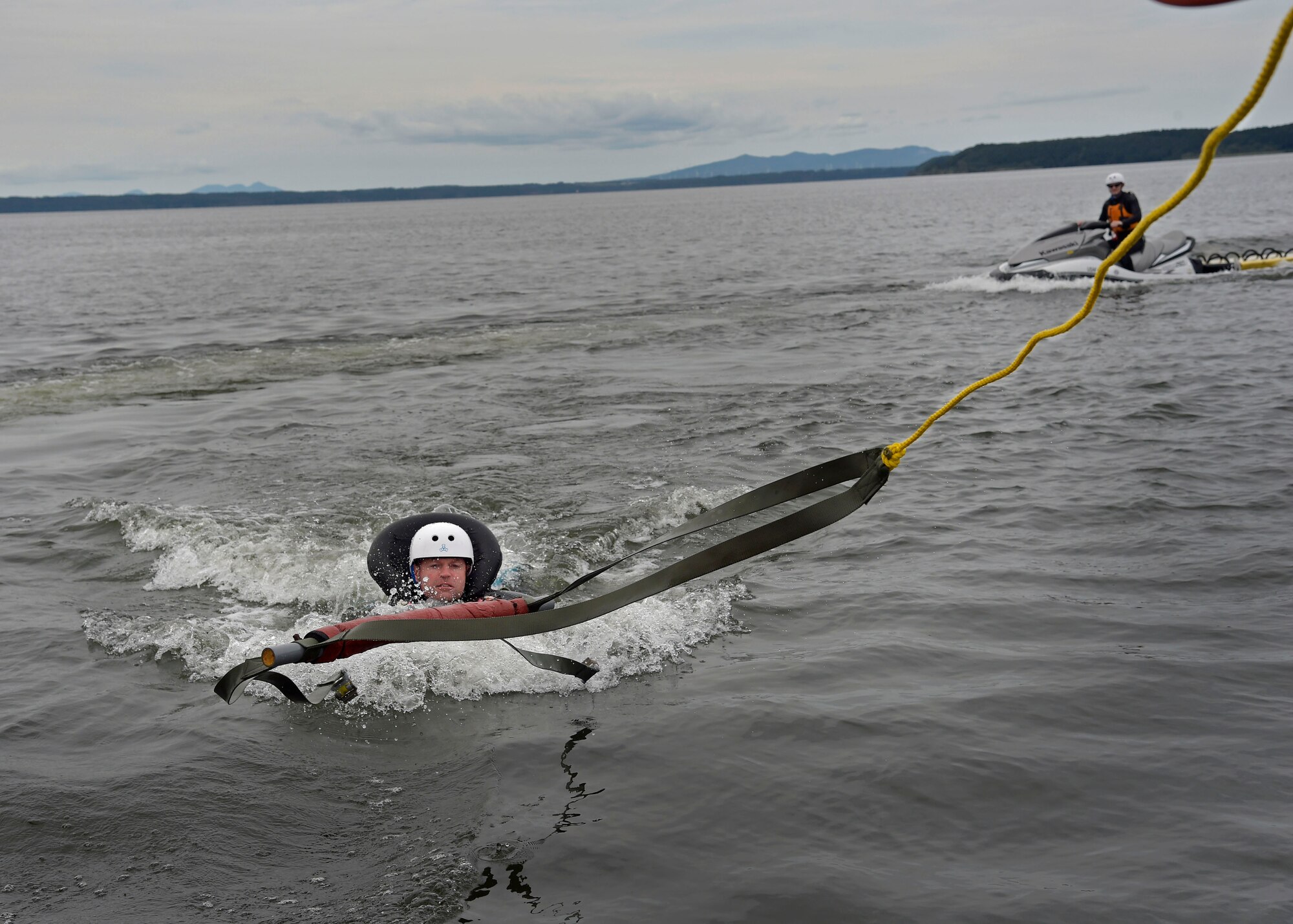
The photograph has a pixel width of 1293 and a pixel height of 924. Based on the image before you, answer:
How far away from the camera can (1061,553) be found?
8188 millimetres

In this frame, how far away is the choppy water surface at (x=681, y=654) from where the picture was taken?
4469 millimetres

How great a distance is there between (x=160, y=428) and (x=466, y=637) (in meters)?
10.9

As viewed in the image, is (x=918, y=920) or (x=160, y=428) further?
(x=160, y=428)

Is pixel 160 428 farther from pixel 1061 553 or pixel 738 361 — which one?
pixel 1061 553

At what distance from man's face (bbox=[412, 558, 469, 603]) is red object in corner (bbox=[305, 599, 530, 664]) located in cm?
102

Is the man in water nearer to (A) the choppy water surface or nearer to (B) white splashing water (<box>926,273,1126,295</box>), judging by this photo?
(A) the choppy water surface

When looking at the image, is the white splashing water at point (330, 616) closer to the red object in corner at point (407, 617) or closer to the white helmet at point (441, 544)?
the white helmet at point (441, 544)

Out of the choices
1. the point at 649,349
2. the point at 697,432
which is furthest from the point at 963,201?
the point at 697,432

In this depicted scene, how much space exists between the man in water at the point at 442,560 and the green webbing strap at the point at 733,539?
1.94m

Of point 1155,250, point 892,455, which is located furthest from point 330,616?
point 1155,250

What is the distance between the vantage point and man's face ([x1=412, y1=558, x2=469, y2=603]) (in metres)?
6.75

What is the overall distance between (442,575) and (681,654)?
1.59m

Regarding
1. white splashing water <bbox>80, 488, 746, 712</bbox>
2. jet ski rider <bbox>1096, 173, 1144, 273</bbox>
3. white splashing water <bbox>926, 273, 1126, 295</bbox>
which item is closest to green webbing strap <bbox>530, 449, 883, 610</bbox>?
white splashing water <bbox>80, 488, 746, 712</bbox>

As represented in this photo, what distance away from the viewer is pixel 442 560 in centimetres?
675
